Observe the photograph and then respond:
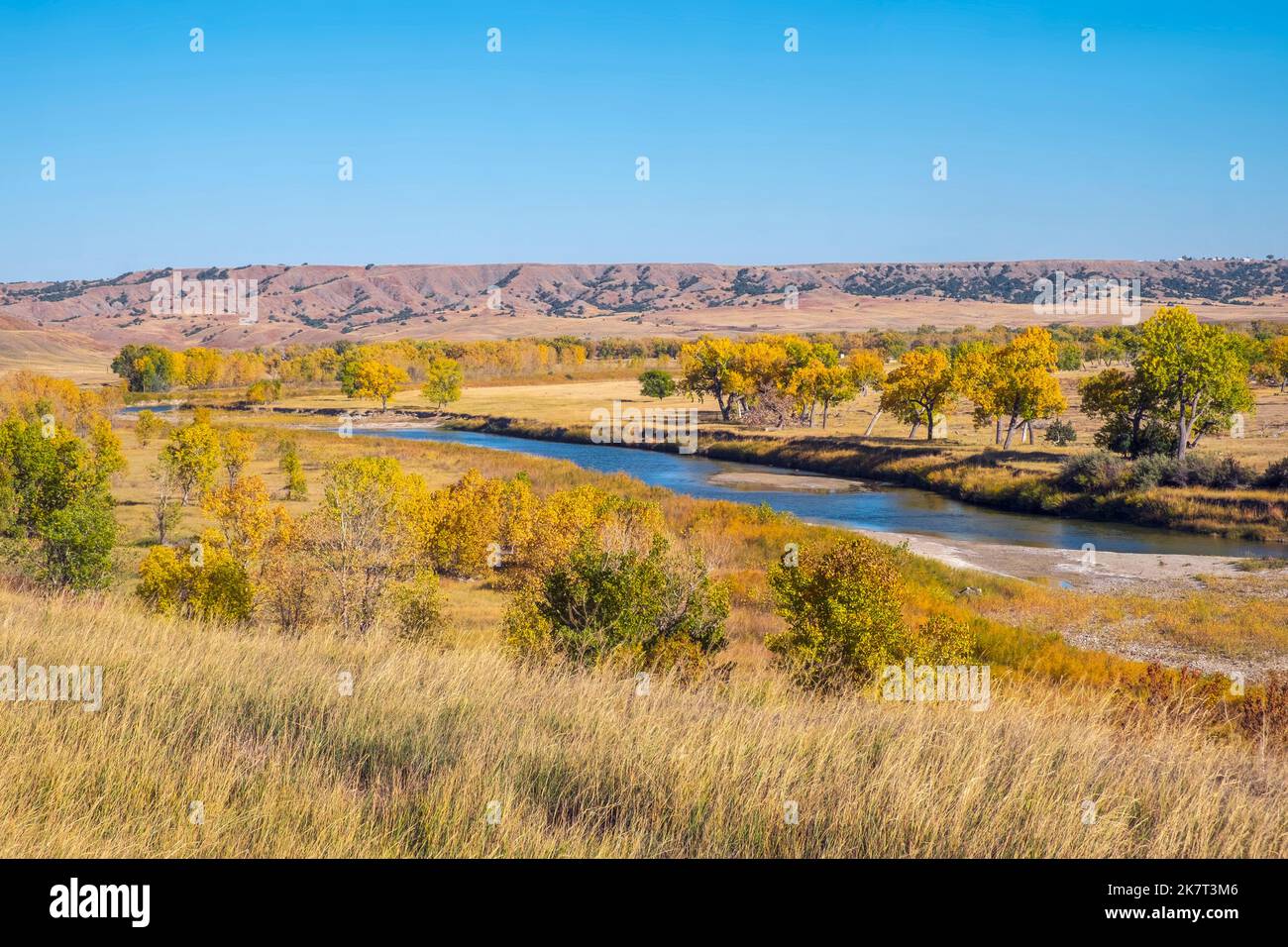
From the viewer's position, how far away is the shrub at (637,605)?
18.2m

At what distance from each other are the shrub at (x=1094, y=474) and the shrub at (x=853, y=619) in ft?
122


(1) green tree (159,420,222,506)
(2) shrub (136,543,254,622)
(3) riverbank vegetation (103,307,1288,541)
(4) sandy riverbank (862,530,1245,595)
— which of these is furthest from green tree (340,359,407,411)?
(2) shrub (136,543,254,622)

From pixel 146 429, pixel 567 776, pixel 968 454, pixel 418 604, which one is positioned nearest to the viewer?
pixel 567 776

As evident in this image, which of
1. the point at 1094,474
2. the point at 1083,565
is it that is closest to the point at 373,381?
the point at 1094,474

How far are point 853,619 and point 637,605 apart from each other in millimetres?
4342

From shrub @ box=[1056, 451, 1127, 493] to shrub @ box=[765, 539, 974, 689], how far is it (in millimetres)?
37060

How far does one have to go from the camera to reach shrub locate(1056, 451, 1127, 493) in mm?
52875

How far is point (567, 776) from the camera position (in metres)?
5.92

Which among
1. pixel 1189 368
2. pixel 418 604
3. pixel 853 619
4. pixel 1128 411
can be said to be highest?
pixel 1189 368

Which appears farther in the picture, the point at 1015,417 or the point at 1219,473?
the point at 1015,417

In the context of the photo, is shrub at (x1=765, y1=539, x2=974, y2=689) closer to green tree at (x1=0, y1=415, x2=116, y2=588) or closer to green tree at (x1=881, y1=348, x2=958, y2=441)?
green tree at (x1=0, y1=415, x2=116, y2=588)

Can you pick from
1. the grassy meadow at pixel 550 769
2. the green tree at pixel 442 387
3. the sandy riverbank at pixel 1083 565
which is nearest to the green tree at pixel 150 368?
the green tree at pixel 442 387

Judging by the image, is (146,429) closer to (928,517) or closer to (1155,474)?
(928,517)

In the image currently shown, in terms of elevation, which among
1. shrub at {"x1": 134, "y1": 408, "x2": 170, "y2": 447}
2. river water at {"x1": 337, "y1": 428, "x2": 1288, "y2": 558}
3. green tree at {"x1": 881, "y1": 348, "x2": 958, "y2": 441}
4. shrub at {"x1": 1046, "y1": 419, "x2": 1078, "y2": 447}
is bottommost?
river water at {"x1": 337, "y1": 428, "x2": 1288, "y2": 558}
